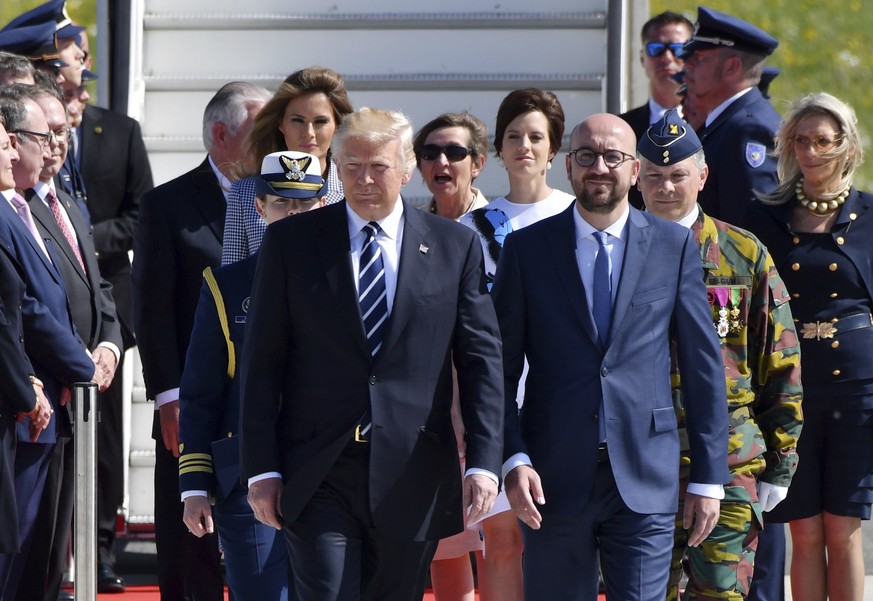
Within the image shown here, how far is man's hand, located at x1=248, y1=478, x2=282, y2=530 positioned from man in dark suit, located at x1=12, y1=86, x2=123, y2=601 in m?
1.76

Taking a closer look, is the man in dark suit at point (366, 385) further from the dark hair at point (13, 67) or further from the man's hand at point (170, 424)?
the dark hair at point (13, 67)

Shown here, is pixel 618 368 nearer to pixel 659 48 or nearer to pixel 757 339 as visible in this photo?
pixel 757 339

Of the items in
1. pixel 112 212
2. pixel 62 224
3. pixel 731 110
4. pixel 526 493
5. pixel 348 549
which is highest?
pixel 731 110

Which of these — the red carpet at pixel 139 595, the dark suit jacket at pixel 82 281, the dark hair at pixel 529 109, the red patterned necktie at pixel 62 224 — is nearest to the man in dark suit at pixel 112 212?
the red carpet at pixel 139 595

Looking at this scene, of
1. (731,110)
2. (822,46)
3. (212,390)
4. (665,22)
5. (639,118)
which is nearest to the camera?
(212,390)

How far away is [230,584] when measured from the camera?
5.07 m

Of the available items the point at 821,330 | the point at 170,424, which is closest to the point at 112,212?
the point at 170,424

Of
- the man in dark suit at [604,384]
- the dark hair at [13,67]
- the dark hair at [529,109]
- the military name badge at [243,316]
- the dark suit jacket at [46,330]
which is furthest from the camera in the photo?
the dark hair at [13,67]

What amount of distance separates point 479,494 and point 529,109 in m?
2.23

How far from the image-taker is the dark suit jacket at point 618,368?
4.85m

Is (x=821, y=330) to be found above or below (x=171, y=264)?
below

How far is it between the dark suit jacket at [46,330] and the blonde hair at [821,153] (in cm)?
267

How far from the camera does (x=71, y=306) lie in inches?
248

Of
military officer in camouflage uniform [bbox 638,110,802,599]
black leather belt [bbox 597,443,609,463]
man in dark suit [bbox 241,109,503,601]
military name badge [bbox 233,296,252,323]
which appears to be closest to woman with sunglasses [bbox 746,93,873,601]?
military officer in camouflage uniform [bbox 638,110,802,599]
